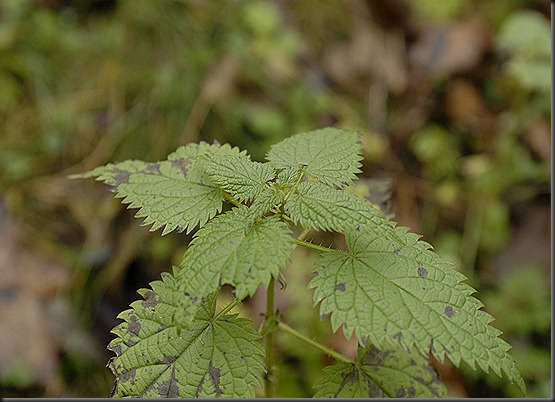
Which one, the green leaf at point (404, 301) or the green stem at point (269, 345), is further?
the green stem at point (269, 345)

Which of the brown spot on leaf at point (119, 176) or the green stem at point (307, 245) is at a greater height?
the green stem at point (307, 245)

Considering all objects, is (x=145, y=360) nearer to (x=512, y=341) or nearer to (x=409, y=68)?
(x=512, y=341)

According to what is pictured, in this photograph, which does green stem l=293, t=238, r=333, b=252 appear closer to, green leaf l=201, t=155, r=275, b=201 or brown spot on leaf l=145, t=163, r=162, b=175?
green leaf l=201, t=155, r=275, b=201

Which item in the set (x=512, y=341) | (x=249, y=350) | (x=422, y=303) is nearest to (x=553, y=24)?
(x=512, y=341)

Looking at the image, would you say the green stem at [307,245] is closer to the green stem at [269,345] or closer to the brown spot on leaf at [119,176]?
Result: the green stem at [269,345]

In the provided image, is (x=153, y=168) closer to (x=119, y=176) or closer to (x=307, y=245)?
(x=119, y=176)

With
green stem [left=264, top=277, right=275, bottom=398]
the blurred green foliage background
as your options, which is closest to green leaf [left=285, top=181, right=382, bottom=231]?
green stem [left=264, top=277, right=275, bottom=398]

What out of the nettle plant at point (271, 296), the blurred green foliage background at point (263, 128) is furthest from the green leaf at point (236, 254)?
the blurred green foliage background at point (263, 128)
